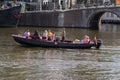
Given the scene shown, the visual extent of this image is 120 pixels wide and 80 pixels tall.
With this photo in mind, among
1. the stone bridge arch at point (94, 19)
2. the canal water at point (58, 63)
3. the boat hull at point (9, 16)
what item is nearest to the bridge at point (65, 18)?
the stone bridge arch at point (94, 19)

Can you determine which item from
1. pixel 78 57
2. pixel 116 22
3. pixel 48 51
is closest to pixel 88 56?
pixel 78 57

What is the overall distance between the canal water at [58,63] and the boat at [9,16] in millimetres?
30345

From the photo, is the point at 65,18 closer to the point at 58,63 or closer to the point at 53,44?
the point at 53,44

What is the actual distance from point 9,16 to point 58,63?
1694 inches

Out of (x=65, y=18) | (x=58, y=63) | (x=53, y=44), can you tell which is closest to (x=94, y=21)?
(x=65, y=18)

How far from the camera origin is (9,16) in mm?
76875

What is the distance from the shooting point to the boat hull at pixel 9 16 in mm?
76812

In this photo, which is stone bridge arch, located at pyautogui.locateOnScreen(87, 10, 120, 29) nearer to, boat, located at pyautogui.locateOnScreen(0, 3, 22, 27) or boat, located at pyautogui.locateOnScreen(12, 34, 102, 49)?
boat, located at pyautogui.locateOnScreen(0, 3, 22, 27)

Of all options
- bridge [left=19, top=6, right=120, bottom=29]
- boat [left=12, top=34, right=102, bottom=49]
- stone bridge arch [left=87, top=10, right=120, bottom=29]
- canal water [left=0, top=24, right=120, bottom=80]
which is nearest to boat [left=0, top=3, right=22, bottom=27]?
bridge [left=19, top=6, right=120, bottom=29]

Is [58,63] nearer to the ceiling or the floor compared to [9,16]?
nearer to the ceiling

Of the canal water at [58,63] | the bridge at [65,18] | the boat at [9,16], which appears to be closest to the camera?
the canal water at [58,63]

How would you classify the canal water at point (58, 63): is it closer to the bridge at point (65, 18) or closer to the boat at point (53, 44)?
the boat at point (53, 44)

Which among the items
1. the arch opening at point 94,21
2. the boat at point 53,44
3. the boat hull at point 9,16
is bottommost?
the arch opening at point 94,21

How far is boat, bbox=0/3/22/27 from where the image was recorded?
76812mm
